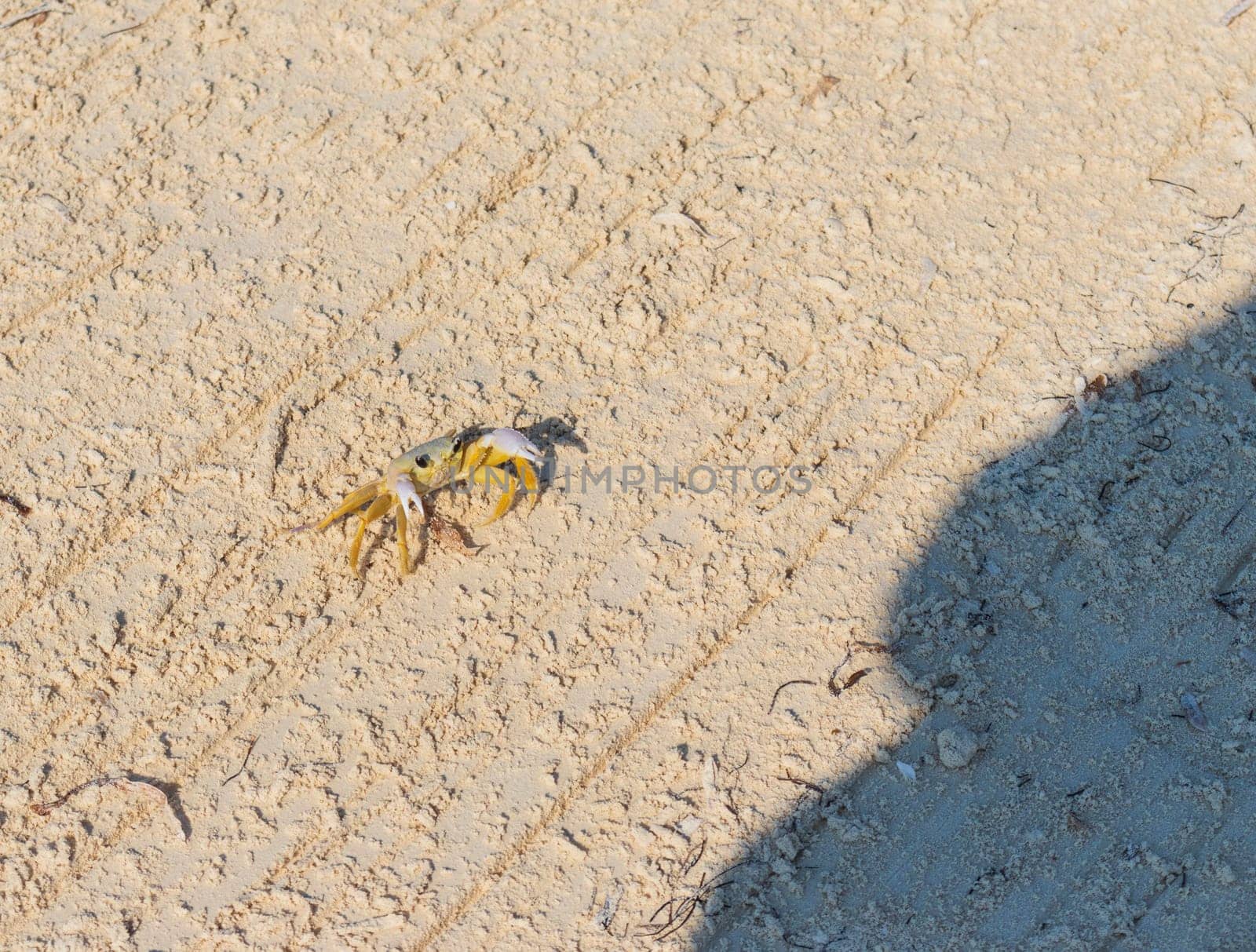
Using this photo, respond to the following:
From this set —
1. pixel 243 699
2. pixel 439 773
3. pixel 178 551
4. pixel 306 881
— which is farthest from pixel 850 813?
pixel 178 551

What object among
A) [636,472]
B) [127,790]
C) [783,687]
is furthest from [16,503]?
[783,687]

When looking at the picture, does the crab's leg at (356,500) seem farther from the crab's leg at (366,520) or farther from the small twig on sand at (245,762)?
the small twig on sand at (245,762)

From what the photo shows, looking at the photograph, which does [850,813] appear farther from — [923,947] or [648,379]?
[648,379]

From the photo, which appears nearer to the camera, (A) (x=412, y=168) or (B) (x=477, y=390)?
(B) (x=477, y=390)

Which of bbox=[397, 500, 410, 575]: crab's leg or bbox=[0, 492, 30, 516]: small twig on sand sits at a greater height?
bbox=[0, 492, 30, 516]: small twig on sand

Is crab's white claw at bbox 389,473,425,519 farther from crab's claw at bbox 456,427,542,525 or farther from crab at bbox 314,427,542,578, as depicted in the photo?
crab's claw at bbox 456,427,542,525

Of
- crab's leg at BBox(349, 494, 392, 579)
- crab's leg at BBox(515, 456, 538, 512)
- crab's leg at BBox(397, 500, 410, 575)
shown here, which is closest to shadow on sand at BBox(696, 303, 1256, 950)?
crab's leg at BBox(515, 456, 538, 512)

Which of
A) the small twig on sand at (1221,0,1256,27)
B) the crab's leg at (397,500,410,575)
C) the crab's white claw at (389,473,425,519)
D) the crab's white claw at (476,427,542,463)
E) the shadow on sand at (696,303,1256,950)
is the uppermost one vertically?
the small twig on sand at (1221,0,1256,27)
